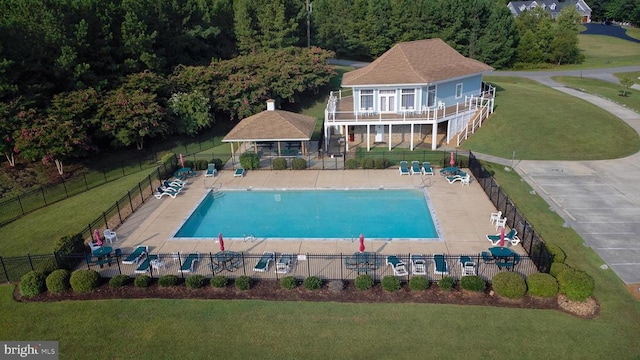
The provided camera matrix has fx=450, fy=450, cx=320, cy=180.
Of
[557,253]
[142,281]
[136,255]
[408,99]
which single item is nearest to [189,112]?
[408,99]

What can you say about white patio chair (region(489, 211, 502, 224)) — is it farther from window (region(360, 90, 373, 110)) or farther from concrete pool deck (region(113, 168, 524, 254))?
window (region(360, 90, 373, 110))

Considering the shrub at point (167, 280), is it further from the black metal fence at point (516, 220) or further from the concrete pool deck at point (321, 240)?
the black metal fence at point (516, 220)

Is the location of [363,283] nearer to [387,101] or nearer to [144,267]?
[144,267]

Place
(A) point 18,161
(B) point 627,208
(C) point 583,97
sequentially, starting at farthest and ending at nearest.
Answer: (C) point 583,97 → (A) point 18,161 → (B) point 627,208

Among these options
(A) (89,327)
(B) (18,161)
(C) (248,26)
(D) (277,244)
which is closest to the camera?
(A) (89,327)

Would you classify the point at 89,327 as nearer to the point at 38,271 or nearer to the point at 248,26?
the point at 38,271

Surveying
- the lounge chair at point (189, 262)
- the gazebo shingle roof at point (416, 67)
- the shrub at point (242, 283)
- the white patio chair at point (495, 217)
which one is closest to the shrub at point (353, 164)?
the gazebo shingle roof at point (416, 67)

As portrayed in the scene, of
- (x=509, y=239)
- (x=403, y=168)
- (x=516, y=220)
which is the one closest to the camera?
(x=509, y=239)

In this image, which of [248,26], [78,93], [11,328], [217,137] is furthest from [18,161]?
[248,26]
